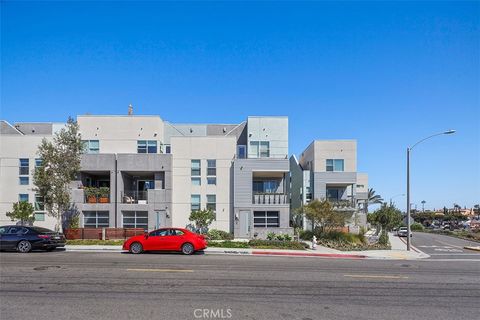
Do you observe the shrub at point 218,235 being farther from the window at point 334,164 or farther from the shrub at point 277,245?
the window at point 334,164

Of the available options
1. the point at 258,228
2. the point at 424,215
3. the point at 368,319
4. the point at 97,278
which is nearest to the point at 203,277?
the point at 97,278

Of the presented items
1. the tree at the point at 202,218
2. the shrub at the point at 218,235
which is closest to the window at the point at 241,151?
the tree at the point at 202,218

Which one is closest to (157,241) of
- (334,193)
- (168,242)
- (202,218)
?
(168,242)

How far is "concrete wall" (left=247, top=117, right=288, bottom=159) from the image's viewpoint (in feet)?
111

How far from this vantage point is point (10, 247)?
19375 millimetres

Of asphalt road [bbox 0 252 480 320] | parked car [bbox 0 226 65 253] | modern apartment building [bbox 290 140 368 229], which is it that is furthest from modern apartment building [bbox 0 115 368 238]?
asphalt road [bbox 0 252 480 320]

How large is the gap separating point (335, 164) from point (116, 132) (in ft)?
72.8

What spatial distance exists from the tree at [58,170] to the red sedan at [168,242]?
10584 mm

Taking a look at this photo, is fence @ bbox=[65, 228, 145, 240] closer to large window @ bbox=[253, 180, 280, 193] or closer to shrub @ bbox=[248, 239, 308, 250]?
shrub @ bbox=[248, 239, 308, 250]

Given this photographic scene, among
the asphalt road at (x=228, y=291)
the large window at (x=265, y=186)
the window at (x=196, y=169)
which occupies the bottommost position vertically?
the asphalt road at (x=228, y=291)

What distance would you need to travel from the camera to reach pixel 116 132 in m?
33.1

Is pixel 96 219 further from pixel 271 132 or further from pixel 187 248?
pixel 271 132

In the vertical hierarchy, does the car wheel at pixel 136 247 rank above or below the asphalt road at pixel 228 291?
below

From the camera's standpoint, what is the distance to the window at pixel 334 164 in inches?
1510
